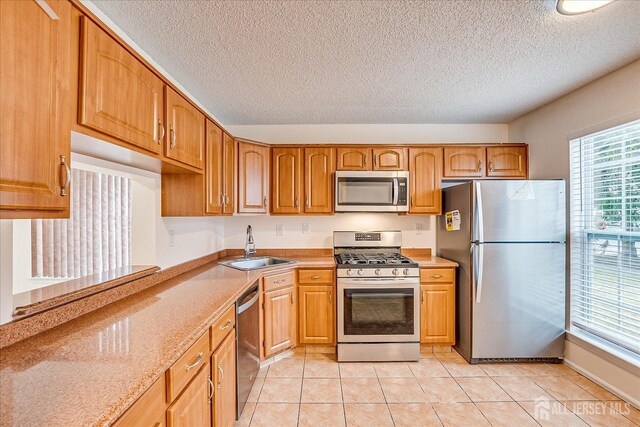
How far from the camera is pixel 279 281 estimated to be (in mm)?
2762

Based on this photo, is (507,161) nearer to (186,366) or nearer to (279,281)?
(279,281)

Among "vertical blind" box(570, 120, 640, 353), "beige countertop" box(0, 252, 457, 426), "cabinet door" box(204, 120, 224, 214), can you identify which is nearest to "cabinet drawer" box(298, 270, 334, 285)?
"cabinet door" box(204, 120, 224, 214)

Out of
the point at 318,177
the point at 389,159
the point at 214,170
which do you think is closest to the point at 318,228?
the point at 318,177

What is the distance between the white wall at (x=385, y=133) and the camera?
3500mm

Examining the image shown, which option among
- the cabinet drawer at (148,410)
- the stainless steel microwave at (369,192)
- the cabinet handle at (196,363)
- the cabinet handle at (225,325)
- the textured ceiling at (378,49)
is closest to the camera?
the cabinet drawer at (148,410)

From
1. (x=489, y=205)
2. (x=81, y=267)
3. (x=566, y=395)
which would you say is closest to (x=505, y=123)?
(x=489, y=205)

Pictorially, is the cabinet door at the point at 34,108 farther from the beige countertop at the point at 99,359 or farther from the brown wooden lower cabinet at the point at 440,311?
the brown wooden lower cabinet at the point at 440,311

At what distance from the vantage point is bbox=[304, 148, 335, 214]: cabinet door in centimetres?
320

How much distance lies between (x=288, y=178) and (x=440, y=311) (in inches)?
80.8

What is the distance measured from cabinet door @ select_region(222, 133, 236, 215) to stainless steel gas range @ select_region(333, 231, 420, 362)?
1.18 metres

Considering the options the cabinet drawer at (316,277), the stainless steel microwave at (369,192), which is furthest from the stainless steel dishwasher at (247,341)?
the stainless steel microwave at (369,192)

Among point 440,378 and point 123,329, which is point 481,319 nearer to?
point 440,378

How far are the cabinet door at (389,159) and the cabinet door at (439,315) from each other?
4.23 ft

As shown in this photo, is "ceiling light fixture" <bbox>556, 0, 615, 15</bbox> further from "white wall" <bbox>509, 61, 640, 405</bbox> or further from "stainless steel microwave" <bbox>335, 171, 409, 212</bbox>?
"stainless steel microwave" <bbox>335, 171, 409, 212</bbox>
